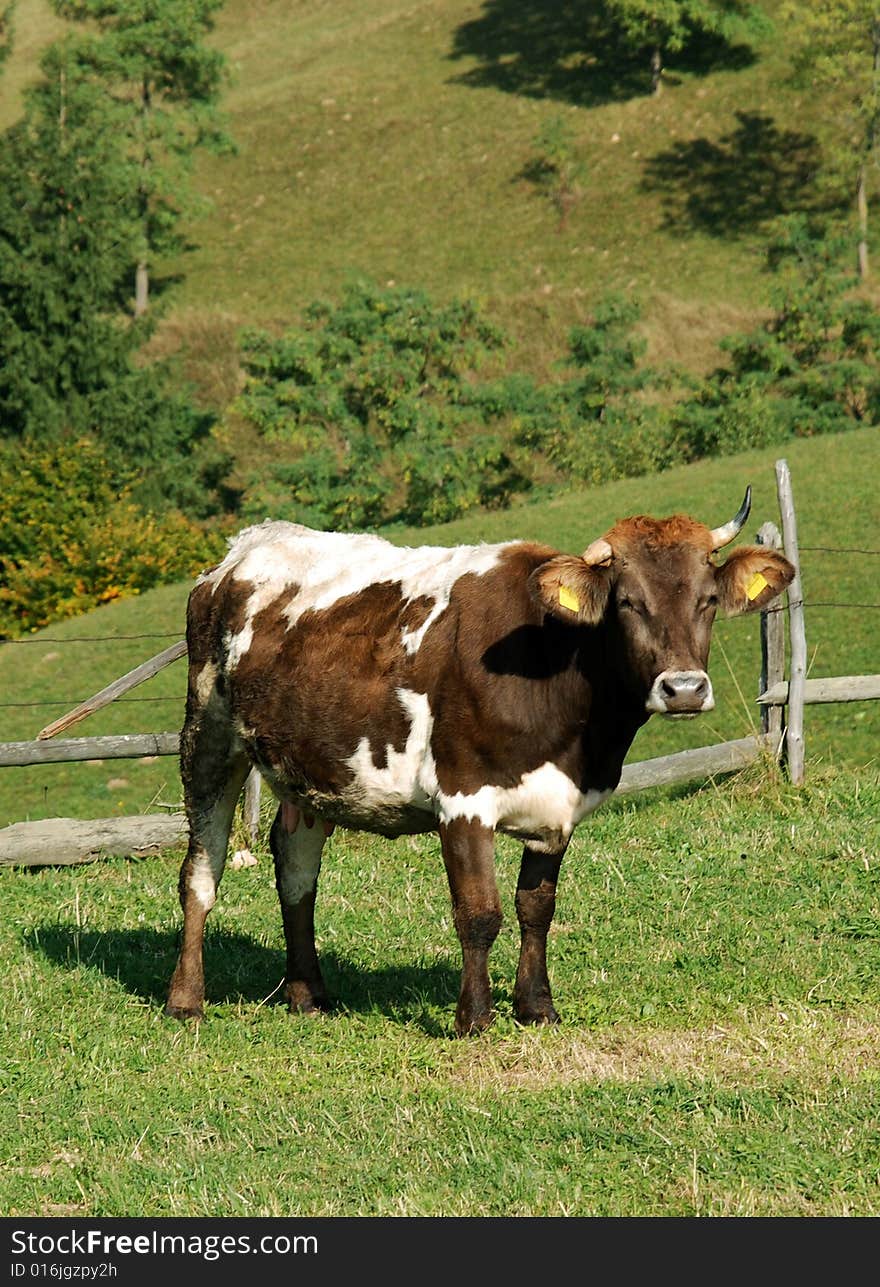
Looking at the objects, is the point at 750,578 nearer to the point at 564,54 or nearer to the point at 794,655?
the point at 794,655

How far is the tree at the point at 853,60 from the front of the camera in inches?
2170

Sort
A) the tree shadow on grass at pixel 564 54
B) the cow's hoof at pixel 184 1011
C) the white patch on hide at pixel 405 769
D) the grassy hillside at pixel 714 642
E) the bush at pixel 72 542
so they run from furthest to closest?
the tree shadow on grass at pixel 564 54 → the bush at pixel 72 542 → the grassy hillside at pixel 714 642 → the cow's hoof at pixel 184 1011 → the white patch on hide at pixel 405 769

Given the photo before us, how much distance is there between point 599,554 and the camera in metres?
7.75

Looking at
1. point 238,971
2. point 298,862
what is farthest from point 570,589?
point 238,971

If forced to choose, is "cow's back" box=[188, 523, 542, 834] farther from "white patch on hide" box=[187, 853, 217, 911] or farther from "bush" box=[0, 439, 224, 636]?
"bush" box=[0, 439, 224, 636]

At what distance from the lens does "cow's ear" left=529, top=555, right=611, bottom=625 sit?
776 centimetres

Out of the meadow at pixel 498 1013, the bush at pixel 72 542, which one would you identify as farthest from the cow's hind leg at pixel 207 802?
the bush at pixel 72 542

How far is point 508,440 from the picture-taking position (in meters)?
42.8

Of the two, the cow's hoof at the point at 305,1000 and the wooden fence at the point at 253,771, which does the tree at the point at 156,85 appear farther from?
the cow's hoof at the point at 305,1000

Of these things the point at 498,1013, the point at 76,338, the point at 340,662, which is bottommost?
the point at 76,338

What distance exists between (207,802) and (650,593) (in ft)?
11.1

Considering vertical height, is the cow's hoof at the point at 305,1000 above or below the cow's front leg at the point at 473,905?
below

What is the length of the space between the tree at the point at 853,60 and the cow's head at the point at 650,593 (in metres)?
49.9

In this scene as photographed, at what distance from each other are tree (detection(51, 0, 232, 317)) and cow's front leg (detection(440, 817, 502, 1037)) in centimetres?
5094
